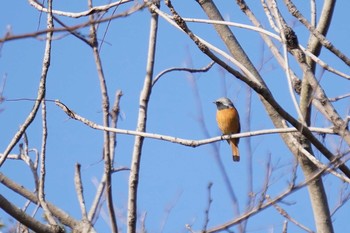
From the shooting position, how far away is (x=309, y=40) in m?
3.20

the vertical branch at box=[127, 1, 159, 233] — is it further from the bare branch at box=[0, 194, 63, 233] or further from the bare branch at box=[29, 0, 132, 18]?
the bare branch at box=[0, 194, 63, 233]

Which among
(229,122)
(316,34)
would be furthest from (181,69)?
(229,122)

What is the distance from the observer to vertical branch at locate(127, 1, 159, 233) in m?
2.41

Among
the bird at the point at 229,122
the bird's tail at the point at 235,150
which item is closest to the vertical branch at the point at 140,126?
the bird at the point at 229,122

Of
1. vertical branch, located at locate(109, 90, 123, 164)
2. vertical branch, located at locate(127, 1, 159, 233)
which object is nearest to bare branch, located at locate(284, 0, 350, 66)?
vertical branch, located at locate(127, 1, 159, 233)

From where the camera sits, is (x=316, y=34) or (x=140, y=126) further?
(x=140, y=126)

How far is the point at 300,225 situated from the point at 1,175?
1364 mm

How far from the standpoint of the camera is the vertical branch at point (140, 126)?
7.90 feet

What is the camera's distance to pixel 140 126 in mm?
2672

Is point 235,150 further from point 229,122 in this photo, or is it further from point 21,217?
point 21,217

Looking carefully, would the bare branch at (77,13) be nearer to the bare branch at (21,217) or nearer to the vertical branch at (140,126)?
the vertical branch at (140,126)

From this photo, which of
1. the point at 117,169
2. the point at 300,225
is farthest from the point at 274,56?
the point at 117,169

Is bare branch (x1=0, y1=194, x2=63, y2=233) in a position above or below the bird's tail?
below

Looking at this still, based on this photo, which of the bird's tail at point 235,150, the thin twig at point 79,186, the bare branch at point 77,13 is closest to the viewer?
the thin twig at point 79,186
